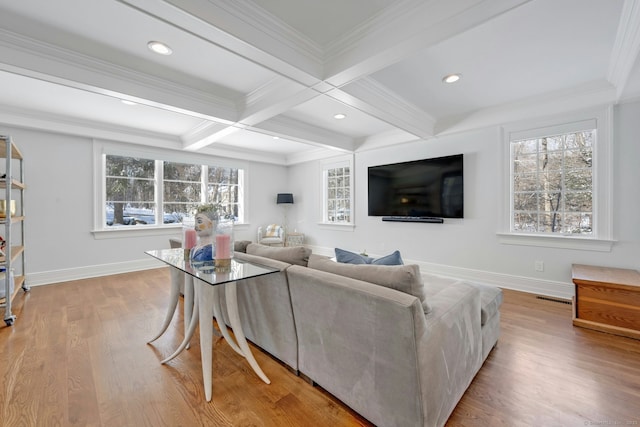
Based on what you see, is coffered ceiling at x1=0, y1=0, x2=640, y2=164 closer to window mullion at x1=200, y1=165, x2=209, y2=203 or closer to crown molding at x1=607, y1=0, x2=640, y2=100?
crown molding at x1=607, y1=0, x2=640, y2=100

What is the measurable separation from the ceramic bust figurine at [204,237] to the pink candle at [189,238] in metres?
0.18

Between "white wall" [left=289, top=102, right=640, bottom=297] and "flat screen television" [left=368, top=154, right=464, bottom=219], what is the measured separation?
6.1 inches

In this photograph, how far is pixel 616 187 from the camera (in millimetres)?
2875

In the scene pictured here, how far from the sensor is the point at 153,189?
16.0 feet

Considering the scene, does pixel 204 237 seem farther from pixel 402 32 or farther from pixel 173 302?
pixel 402 32

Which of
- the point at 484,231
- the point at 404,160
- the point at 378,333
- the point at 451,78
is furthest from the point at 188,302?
the point at 404,160

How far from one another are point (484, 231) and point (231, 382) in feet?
11.9

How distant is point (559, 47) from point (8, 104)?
5.98 m

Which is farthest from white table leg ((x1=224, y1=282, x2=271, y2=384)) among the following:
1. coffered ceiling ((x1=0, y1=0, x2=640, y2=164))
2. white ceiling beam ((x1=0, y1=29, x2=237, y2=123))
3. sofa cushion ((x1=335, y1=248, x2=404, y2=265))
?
white ceiling beam ((x1=0, y1=29, x2=237, y2=123))

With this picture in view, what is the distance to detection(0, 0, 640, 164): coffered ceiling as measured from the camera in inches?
69.6

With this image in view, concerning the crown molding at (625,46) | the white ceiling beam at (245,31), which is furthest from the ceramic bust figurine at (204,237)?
the crown molding at (625,46)

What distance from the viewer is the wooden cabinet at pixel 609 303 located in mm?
2291

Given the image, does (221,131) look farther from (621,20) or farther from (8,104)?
(621,20)

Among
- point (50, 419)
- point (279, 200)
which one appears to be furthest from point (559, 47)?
point (279, 200)
